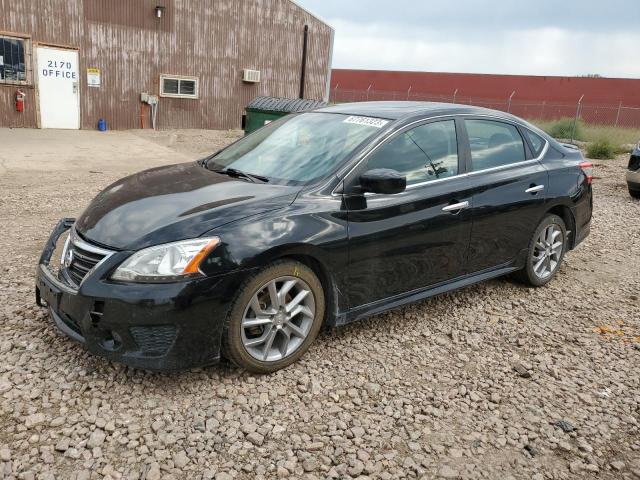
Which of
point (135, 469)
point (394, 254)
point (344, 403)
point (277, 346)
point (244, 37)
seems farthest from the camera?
point (244, 37)

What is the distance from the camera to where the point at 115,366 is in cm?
332

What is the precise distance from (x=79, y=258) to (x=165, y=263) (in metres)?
0.62

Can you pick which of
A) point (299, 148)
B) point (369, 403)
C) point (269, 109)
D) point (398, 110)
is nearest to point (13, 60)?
point (269, 109)

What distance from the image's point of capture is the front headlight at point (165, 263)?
2.90 meters

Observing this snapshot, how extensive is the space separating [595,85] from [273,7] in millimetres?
18750

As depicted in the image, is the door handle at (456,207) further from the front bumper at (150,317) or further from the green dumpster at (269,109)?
the green dumpster at (269,109)

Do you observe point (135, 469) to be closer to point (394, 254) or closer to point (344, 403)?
point (344, 403)

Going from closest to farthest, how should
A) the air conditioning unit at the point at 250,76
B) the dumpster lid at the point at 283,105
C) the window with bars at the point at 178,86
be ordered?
the dumpster lid at the point at 283,105
the window with bars at the point at 178,86
the air conditioning unit at the point at 250,76

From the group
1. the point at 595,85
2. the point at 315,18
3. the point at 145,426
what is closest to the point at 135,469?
the point at 145,426

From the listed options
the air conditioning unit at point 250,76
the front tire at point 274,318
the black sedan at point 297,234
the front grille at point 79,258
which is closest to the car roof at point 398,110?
the black sedan at point 297,234

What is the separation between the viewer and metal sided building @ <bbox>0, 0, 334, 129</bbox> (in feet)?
52.7

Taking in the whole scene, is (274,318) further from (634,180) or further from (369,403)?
(634,180)

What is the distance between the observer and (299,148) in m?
4.00

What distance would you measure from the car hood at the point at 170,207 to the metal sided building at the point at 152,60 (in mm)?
14800
